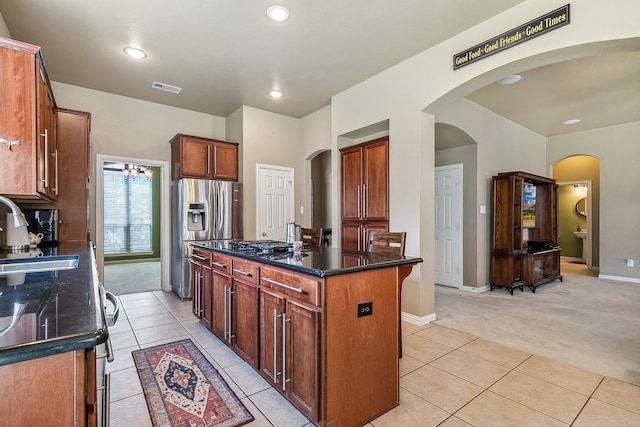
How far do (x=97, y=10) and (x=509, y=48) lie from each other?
3.61 meters

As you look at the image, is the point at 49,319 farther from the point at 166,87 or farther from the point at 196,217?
the point at 166,87

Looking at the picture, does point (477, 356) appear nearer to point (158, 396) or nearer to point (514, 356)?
point (514, 356)

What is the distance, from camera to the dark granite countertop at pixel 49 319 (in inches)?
25.8

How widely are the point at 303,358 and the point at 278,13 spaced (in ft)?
9.24

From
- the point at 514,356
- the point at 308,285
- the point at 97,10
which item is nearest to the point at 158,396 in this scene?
the point at 308,285

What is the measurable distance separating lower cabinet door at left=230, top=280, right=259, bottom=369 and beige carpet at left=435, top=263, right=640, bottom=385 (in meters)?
2.24

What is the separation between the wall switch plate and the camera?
1771 millimetres

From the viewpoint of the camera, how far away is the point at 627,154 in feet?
19.1

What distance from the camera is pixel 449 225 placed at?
17.6 feet

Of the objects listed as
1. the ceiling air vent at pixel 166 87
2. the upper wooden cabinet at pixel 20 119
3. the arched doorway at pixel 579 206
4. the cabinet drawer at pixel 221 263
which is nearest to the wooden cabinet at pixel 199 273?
the cabinet drawer at pixel 221 263

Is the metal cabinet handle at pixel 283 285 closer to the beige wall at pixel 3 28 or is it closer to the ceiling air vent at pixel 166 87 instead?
the beige wall at pixel 3 28

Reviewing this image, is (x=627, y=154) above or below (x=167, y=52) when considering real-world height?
below

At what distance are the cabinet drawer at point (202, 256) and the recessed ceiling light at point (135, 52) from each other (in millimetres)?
2269

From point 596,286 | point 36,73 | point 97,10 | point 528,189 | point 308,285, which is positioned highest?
point 97,10
